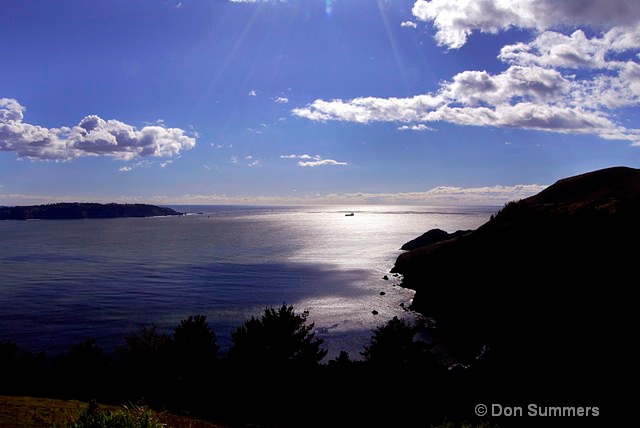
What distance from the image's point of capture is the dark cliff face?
4619 centimetres

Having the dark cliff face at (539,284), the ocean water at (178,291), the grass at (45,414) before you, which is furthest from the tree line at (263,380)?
the ocean water at (178,291)

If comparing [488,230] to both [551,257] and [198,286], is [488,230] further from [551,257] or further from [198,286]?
[198,286]

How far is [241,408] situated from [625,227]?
190 feet

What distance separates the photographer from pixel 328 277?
119 m

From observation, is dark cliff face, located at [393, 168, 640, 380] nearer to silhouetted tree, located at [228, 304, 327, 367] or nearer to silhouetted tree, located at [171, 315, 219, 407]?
silhouetted tree, located at [228, 304, 327, 367]

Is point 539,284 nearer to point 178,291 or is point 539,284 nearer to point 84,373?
point 84,373

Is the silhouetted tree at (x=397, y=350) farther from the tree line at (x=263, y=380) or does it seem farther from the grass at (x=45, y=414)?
the grass at (x=45, y=414)

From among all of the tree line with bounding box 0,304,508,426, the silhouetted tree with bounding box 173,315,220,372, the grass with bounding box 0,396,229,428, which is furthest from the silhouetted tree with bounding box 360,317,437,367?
the grass with bounding box 0,396,229,428

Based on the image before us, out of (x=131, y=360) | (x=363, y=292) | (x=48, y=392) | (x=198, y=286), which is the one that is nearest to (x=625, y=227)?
(x=363, y=292)

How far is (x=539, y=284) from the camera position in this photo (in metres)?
61.0

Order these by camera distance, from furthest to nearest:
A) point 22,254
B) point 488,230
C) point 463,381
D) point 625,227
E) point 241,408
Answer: point 22,254 < point 488,230 < point 625,227 < point 463,381 < point 241,408

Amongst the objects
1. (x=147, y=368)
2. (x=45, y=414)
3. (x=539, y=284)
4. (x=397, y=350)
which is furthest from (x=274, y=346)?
(x=539, y=284)

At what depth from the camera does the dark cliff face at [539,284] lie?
1818 inches

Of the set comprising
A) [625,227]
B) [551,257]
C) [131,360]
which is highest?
[625,227]
